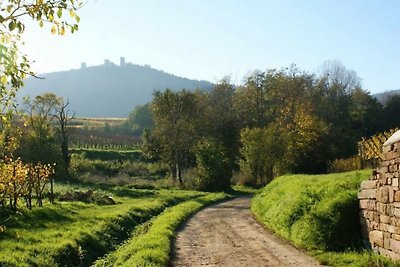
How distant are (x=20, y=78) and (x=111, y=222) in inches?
763

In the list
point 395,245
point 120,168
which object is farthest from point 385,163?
point 120,168

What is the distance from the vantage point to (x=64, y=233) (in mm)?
19859

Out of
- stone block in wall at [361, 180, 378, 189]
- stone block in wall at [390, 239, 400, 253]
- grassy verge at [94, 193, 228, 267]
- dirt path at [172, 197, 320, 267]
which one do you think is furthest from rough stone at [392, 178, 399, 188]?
grassy verge at [94, 193, 228, 267]

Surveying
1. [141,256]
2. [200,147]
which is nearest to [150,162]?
[200,147]

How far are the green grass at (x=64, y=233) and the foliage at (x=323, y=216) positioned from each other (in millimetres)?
8164

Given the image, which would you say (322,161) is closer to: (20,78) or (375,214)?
(375,214)

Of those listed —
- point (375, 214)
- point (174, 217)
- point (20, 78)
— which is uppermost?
point (20, 78)

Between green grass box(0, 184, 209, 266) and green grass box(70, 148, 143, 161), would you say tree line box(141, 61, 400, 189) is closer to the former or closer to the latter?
green grass box(70, 148, 143, 161)

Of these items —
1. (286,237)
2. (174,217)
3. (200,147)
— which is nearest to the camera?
(286,237)

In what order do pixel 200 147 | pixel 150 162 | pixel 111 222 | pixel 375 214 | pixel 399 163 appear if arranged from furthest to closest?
pixel 150 162 → pixel 200 147 → pixel 111 222 → pixel 375 214 → pixel 399 163

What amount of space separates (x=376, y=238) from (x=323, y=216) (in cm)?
230

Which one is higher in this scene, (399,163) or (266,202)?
(399,163)

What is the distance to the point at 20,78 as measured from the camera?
6.08 m

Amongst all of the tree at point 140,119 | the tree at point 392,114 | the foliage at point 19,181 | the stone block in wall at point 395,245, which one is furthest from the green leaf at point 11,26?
the tree at point 140,119
